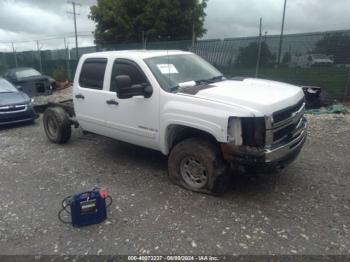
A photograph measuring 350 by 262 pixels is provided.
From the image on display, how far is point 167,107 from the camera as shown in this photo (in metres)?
4.25

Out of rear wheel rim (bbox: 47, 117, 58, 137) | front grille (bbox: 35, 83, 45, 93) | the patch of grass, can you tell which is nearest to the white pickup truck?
rear wheel rim (bbox: 47, 117, 58, 137)

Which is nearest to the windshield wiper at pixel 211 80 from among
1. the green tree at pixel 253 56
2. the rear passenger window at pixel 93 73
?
the rear passenger window at pixel 93 73

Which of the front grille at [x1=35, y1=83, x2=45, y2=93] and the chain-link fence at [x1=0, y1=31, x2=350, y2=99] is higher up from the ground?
the chain-link fence at [x1=0, y1=31, x2=350, y2=99]

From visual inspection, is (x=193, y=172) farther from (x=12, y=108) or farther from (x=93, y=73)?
(x=12, y=108)

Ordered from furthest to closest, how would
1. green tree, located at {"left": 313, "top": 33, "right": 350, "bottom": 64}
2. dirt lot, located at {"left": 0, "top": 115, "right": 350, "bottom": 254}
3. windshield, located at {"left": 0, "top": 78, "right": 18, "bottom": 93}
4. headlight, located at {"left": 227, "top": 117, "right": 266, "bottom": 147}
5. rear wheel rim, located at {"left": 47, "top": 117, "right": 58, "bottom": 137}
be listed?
1. green tree, located at {"left": 313, "top": 33, "right": 350, "bottom": 64}
2. windshield, located at {"left": 0, "top": 78, "right": 18, "bottom": 93}
3. rear wheel rim, located at {"left": 47, "top": 117, "right": 58, "bottom": 137}
4. headlight, located at {"left": 227, "top": 117, "right": 266, "bottom": 147}
5. dirt lot, located at {"left": 0, "top": 115, "right": 350, "bottom": 254}

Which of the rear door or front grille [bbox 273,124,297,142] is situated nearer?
front grille [bbox 273,124,297,142]

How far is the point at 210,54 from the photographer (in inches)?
498

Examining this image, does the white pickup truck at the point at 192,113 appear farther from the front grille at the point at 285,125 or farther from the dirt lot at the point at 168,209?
the dirt lot at the point at 168,209

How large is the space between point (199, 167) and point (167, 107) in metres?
0.90

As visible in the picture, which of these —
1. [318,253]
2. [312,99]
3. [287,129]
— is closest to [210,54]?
[312,99]

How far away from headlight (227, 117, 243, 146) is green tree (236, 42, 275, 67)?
8255 mm

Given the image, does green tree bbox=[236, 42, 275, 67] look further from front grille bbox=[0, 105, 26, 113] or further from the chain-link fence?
front grille bbox=[0, 105, 26, 113]

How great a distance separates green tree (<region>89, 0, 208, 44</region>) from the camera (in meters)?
23.8

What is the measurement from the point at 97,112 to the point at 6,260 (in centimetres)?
279
